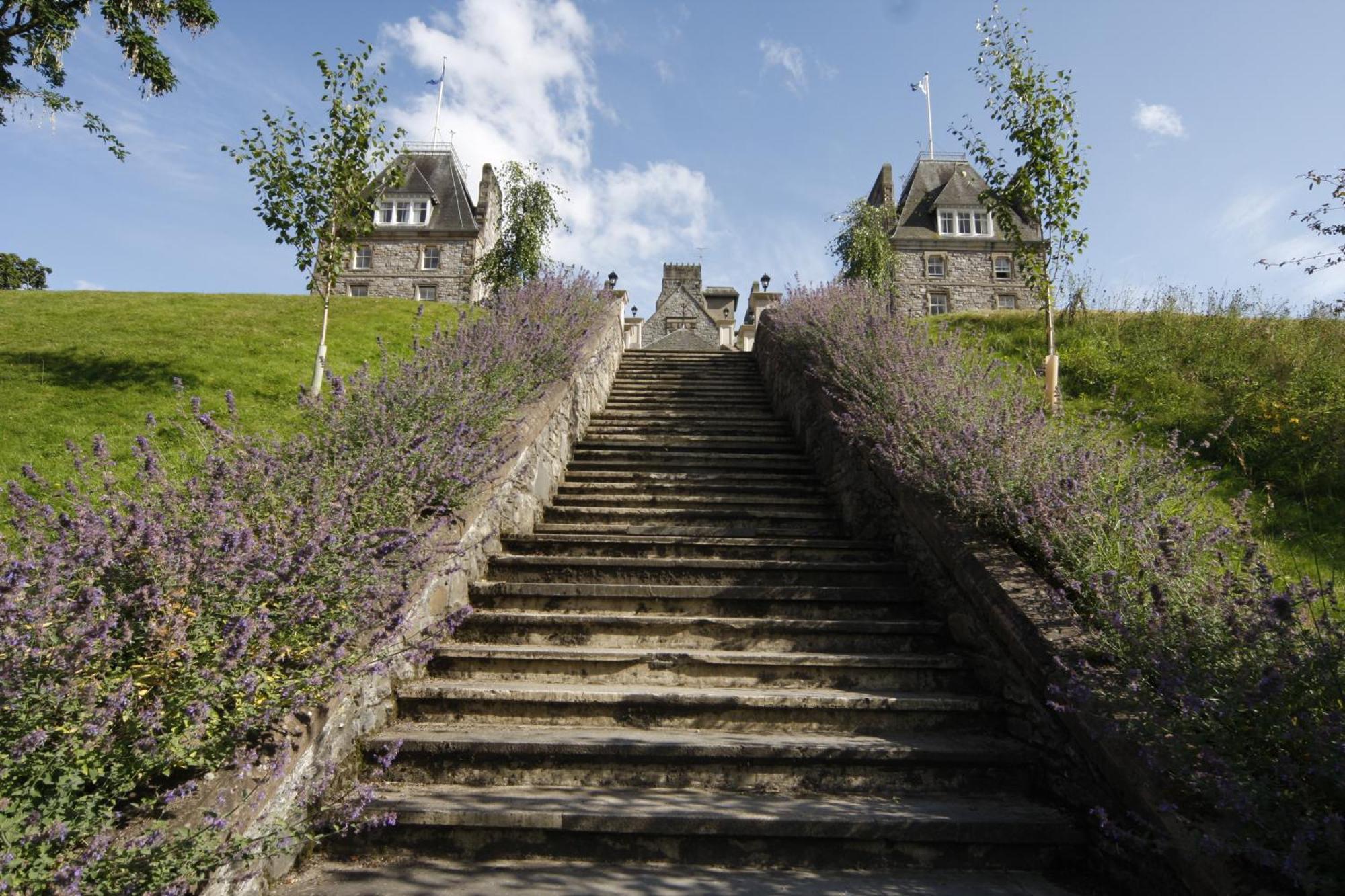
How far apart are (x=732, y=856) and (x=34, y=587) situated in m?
2.49

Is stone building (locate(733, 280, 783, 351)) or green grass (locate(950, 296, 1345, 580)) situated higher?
stone building (locate(733, 280, 783, 351))

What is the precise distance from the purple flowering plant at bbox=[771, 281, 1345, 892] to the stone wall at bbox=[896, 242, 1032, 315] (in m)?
35.2

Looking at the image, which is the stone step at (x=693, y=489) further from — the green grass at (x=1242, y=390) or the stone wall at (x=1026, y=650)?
the green grass at (x=1242, y=390)

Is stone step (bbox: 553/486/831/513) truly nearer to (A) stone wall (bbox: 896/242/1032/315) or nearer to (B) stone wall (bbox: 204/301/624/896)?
(B) stone wall (bbox: 204/301/624/896)

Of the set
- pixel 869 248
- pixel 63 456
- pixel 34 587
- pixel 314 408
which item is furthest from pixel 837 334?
pixel 869 248

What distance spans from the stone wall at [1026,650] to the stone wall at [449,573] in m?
2.53

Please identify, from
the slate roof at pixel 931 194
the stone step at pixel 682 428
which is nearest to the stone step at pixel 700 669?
the stone step at pixel 682 428

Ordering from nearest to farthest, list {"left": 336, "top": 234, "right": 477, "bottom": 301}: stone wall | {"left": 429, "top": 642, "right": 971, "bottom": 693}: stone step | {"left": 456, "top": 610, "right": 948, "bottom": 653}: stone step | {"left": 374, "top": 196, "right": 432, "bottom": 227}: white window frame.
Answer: {"left": 429, "top": 642, "right": 971, "bottom": 693}: stone step, {"left": 456, "top": 610, "right": 948, "bottom": 653}: stone step, {"left": 336, "top": 234, "right": 477, "bottom": 301}: stone wall, {"left": 374, "top": 196, "right": 432, "bottom": 227}: white window frame

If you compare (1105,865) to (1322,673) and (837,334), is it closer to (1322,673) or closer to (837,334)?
(1322,673)

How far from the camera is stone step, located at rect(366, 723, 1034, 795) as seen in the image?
125 inches

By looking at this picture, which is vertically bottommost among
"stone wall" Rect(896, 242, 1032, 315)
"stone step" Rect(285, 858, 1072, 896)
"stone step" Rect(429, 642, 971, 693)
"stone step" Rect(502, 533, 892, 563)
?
"stone step" Rect(285, 858, 1072, 896)

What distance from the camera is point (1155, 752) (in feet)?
7.93

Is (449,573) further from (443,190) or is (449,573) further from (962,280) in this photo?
(443,190)

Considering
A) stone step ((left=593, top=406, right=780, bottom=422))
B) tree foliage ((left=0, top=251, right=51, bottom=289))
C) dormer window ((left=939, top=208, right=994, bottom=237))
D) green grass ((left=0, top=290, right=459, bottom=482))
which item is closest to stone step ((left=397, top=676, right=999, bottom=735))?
green grass ((left=0, top=290, right=459, bottom=482))
